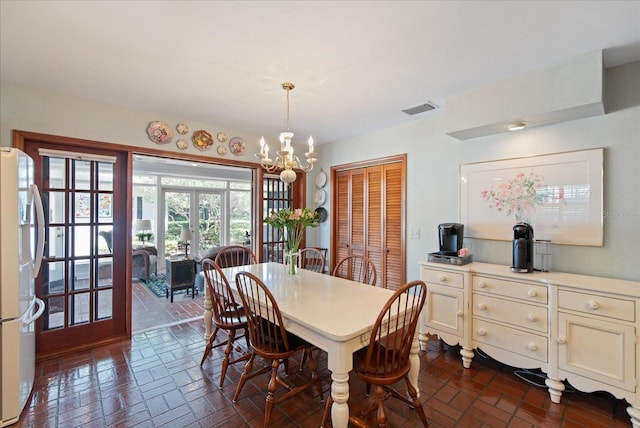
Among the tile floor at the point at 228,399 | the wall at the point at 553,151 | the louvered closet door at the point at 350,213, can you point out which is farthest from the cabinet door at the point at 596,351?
the louvered closet door at the point at 350,213

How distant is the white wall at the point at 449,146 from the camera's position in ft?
6.96

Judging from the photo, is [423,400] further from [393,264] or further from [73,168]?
[73,168]

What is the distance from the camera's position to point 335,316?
171 centimetres

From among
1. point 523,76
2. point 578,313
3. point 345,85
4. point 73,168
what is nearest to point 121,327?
point 73,168

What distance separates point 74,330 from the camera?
9.34ft

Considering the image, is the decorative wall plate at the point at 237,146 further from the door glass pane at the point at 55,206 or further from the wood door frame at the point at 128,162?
the door glass pane at the point at 55,206

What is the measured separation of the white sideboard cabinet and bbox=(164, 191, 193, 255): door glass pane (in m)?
5.90

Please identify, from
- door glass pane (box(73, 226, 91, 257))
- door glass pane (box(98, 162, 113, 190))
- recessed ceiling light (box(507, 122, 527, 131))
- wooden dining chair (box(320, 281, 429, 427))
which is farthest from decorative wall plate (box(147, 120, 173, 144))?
recessed ceiling light (box(507, 122, 527, 131))

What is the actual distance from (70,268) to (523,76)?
14.4ft

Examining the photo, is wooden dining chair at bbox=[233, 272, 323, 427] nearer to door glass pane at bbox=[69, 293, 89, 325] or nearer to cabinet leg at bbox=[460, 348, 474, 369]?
cabinet leg at bbox=[460, 348, 474, 369]

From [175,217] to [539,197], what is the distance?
6.78 metres

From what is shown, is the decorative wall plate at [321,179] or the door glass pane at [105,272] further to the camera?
the decorative wall plate at [321,179]

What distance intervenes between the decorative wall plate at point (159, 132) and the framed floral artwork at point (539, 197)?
3.22 metres

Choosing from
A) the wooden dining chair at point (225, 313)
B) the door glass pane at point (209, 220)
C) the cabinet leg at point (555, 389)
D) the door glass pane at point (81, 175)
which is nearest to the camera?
the cabinet leg at point (555, 389)
